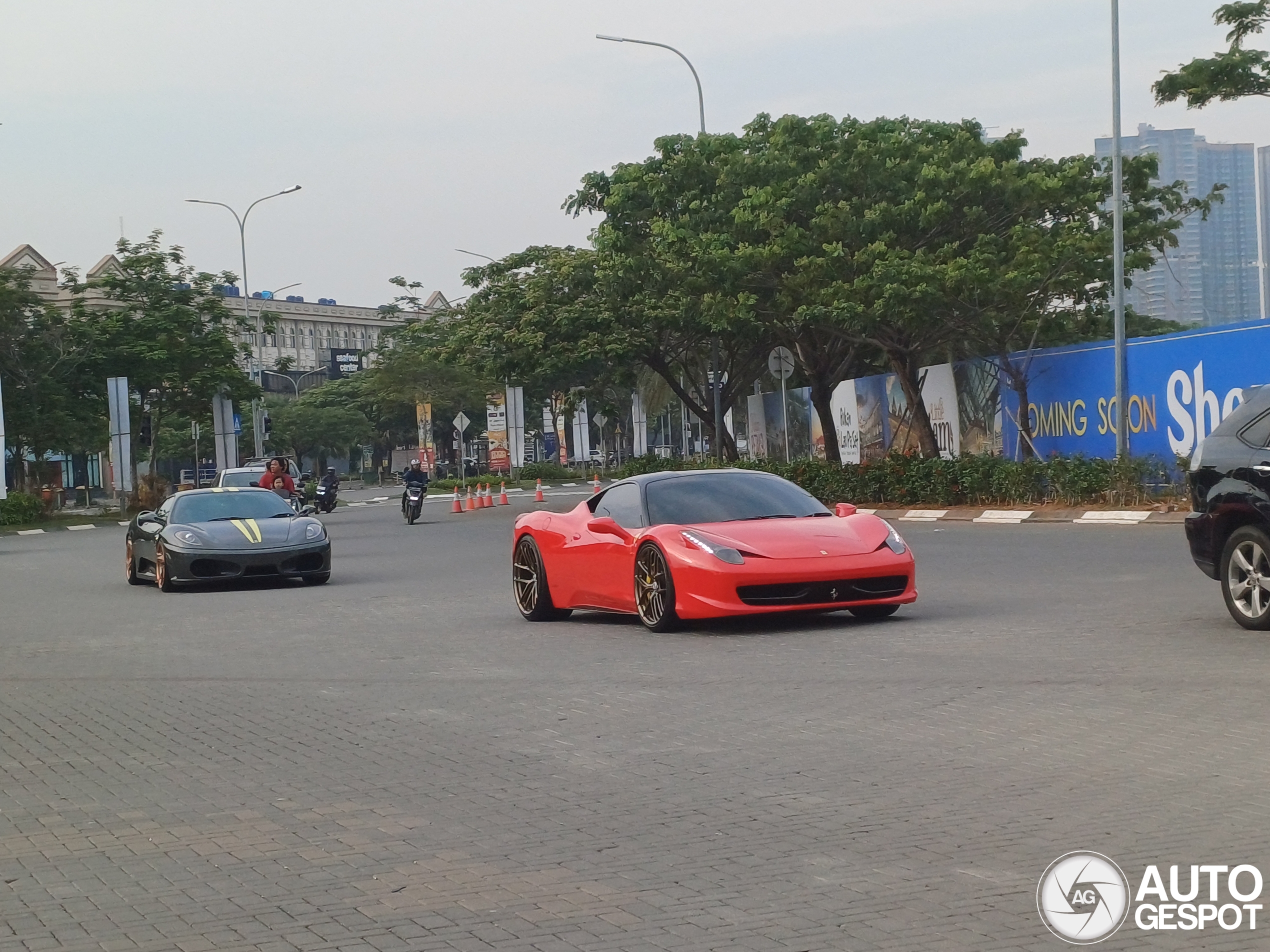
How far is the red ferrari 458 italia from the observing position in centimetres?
1297

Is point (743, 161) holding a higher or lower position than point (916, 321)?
higher

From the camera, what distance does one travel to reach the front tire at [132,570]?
875 inches

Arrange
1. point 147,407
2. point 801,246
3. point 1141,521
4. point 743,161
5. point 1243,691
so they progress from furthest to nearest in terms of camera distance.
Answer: point 147,407 → point 743,161 → point 801,246 → point 1141,521 → point 1243,691

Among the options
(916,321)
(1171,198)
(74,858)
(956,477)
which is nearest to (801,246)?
(916,321)

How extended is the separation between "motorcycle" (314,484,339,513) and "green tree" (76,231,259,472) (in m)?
9.45

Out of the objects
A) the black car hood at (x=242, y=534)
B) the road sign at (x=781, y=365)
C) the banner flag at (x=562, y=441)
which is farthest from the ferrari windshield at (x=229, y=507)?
the banner flag at (x=562, y=441)

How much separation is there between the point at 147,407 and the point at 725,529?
5139cm

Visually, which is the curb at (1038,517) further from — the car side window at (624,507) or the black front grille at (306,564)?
the car side window at (624,507)

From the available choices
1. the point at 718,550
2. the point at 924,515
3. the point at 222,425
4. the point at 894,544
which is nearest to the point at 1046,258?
the point at 924,515

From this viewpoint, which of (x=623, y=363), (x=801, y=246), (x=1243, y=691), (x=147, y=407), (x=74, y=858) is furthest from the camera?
(x=147, y=407)

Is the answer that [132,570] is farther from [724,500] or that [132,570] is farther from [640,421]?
[640,421]

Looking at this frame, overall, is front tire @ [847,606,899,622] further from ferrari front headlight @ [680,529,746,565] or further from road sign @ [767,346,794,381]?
road sign @ [767,346,794,381]

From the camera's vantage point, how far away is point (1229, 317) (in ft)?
183

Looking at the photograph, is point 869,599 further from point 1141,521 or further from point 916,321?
point 916,321
